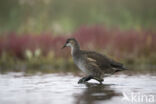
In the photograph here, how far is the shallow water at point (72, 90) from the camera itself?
31.5 ft

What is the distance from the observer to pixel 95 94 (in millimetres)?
10625

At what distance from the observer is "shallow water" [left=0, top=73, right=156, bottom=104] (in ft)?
A: 31.5

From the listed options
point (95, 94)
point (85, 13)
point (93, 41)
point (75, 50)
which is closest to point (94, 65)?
point (75, 50)

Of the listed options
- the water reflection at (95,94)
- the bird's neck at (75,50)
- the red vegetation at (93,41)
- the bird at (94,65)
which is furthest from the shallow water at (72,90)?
the red vegetation at (93,41)

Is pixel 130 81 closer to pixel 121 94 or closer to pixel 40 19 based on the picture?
pixel 121 94

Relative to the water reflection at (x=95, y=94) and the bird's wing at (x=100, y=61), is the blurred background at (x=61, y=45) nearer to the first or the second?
the bird's wing at (x=100, y=61)

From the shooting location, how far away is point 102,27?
2180 cm

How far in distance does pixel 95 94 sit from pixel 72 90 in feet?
3.01

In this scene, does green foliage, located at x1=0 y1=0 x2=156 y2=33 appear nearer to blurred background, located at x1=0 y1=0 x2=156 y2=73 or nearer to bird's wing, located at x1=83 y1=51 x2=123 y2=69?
blurred background, located at x1=0 y1=0 x2=156 y2=73

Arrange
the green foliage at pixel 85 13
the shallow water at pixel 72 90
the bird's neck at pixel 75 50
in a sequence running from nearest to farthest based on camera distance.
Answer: the shallow water at pixel 72 90
the bird's neck at pixel 75 50
the green foliage at pixel 85 13

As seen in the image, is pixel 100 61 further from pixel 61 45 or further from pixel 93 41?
pixel 93 41

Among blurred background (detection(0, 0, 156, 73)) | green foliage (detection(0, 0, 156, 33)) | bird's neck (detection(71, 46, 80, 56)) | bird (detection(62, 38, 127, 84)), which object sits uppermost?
green foliage (detection(0, 0, 156, 33))

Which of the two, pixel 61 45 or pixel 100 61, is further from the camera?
pixel 61 45

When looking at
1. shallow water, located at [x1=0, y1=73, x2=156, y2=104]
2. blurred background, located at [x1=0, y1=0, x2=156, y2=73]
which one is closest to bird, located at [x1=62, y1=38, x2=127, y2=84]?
shallow water, located at [x1=0, y1=73, x2=156, y2=104]
